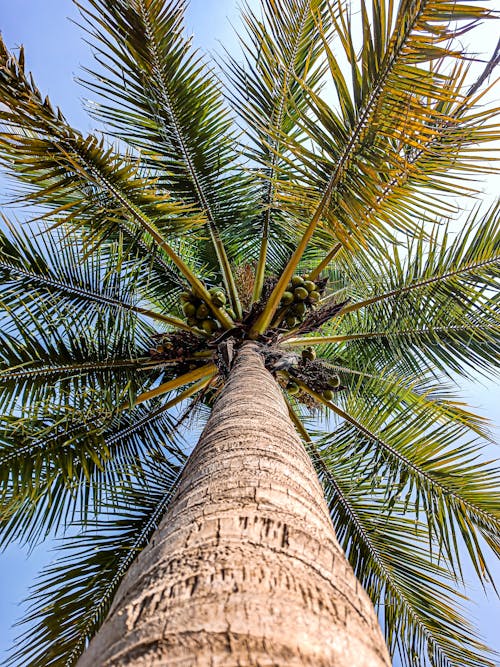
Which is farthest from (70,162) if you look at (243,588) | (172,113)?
(243,588)

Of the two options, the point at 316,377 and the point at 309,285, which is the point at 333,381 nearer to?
the point at 316,377

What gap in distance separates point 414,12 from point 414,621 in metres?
4.05

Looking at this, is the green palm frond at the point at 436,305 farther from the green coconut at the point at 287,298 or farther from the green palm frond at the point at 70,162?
the green palm frond at the point at 70,162

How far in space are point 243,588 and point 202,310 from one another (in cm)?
354

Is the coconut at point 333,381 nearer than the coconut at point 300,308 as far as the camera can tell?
Yes

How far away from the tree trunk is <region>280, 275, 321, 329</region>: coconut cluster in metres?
2.96

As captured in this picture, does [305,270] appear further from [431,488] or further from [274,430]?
[274,430]

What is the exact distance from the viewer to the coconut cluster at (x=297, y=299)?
4094 mm

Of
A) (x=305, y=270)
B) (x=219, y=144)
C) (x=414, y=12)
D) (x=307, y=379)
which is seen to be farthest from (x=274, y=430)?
(x=305, y=270)

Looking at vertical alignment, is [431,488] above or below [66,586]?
above

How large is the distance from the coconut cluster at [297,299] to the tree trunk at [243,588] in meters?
2.96

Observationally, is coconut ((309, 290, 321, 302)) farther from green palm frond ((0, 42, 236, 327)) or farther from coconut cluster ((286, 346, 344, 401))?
green palm frond ((0, 42, 236, 327))

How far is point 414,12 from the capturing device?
2471 millimetres

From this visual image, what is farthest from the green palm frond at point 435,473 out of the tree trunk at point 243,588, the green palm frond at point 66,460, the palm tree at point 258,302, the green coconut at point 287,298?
the tree trunk at point 243,588
